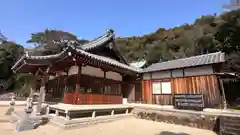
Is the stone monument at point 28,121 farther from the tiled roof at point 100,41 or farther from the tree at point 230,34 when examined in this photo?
the tree at point 230,34

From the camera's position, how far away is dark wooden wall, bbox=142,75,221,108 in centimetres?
1020

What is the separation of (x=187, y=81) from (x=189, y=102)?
7.03ft

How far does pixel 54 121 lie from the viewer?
911 cm

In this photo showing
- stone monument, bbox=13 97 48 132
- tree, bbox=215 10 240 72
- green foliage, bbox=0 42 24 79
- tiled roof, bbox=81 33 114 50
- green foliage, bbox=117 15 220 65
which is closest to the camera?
stone monument, bbox=13 97 48 132

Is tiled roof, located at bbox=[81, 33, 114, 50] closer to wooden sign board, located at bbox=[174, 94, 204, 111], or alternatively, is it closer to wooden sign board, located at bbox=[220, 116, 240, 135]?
wooden sign board, located at bbox=[174, 94, 204, 111]

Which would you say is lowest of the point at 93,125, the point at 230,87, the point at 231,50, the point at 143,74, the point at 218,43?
the point at 93,125

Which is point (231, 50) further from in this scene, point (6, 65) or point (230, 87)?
point (6, 65)

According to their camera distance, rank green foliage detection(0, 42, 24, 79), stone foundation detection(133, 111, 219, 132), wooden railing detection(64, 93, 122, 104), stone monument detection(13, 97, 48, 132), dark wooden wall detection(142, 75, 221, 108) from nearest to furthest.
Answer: stone monument detection(13, 97, 48, 132), stone foundation detection(133, 111, 219, 132), wooden railing detection(64, 93, 122, 104), dark wooden wall detection(142, 75, 221, 108), green foliage detection(0, 42, 24, 79)

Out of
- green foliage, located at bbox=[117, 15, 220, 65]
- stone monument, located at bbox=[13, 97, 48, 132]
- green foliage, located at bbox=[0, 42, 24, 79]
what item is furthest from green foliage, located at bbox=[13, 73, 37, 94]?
green foliage, located at bbox=[117, 15, 220, 65]

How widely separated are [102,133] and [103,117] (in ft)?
8.34

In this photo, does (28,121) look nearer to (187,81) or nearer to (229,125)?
(229,125)

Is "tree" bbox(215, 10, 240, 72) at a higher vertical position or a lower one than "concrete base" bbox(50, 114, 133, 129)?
higher

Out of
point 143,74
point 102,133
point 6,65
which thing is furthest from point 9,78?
point 102,133

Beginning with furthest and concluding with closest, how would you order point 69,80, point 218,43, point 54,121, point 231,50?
point 218,43
point 231,50
point 69,80
point 54,121
